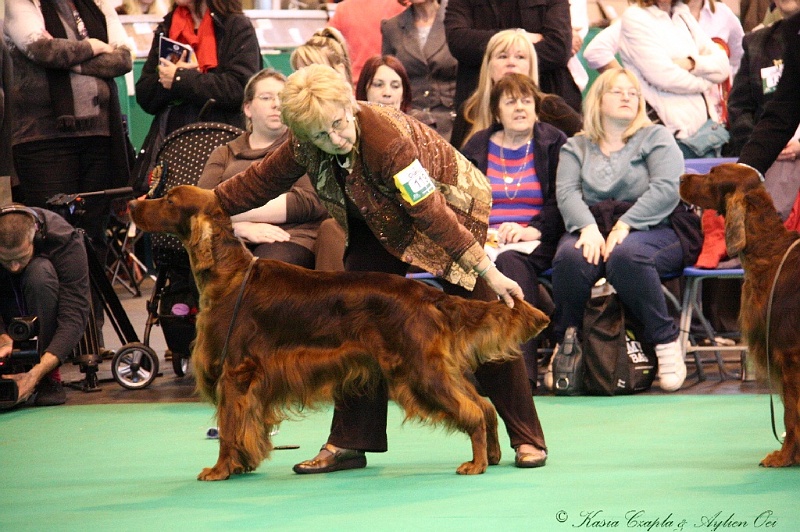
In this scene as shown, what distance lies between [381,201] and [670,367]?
2219 mm

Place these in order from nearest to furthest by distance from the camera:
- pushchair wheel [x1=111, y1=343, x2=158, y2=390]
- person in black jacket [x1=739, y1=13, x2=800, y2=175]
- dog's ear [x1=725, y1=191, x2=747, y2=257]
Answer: dog's ear [x1=725, y1=191, x2=747, y2=257] < person in black jacket [x1=739, y1=13, x2=800, y2=175] < pushchair wheel [x1=111, y1=343, x2=158, y2=390]

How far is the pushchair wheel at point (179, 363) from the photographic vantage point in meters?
5.96

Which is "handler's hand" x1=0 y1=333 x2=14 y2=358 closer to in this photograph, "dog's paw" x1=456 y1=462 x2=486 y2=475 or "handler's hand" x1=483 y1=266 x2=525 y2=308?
"dog's paw" x1=456 y1=462 x2=486 y2=475

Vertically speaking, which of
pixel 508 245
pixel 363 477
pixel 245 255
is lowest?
pixel 363 477

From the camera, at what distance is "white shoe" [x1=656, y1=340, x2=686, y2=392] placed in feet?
17.4

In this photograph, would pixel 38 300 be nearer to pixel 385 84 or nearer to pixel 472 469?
pixel 385 84

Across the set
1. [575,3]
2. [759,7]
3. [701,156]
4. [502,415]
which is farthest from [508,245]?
[759,7]

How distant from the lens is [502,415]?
3.85 meters

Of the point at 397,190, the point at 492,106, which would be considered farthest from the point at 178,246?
the point at 397,190

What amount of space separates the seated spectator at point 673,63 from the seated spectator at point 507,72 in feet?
2.07

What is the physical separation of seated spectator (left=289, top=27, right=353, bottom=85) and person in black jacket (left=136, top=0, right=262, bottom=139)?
591 millimetres

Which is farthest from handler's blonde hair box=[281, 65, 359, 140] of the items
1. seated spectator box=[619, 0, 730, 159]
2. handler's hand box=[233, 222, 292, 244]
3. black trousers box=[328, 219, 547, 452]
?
seated spectator box=[619, 0, 730, 159]

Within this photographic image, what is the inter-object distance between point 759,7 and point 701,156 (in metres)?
2.40

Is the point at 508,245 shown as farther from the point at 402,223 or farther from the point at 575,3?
the point at 575,3
